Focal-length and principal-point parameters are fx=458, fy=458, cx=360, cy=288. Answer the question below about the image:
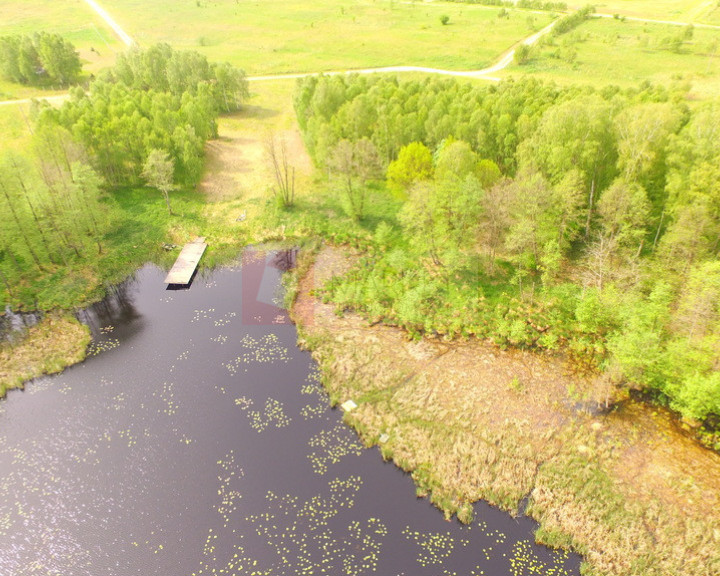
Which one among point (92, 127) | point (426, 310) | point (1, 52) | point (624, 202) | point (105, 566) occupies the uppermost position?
point (1, 52)

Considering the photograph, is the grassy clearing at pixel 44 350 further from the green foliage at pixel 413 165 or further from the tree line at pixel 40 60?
the tree line at pixel 40 60

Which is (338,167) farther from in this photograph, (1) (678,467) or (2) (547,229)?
(1) (678,467)

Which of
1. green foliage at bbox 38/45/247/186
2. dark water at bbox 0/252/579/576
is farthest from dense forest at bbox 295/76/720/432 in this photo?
green foliage at bbox 38/45/247/186

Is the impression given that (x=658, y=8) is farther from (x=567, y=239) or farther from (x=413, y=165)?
(x=413, y=165)

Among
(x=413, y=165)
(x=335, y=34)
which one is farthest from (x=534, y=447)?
(x=335, y=34)

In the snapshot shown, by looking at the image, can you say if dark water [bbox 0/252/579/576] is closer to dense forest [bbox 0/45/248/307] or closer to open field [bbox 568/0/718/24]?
dense forest [bbox 0/45/248/307]

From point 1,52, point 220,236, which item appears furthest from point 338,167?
point 1,52
